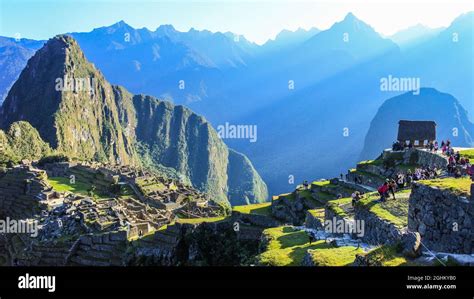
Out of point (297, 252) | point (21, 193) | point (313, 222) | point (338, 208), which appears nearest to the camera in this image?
point (297, 252)

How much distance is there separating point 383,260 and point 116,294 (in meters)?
6.26

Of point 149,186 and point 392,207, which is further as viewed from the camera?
point 149,186

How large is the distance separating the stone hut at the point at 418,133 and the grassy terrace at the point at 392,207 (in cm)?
2008

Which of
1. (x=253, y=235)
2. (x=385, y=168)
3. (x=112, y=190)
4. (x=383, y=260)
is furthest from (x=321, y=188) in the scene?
(x=112, y=190)

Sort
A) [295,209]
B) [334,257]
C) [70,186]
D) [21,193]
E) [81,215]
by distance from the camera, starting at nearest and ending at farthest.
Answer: [334,257] → [295,209] → [81,215] → [21,193] → [70,186]

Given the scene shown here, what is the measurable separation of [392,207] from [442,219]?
5.61 meters

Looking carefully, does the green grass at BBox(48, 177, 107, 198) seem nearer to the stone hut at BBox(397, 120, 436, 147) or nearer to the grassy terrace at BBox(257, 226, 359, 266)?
the stone hut at BBox(397, 120, 436, 147)

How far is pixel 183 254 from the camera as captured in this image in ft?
103

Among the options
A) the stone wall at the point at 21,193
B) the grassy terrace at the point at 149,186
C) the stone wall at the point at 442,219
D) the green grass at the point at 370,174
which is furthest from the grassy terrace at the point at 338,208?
the grassy terrace at the point at 149,186

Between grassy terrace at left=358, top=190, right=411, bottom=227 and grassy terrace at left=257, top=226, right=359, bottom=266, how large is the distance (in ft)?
9.09

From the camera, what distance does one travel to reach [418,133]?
41.0 meters

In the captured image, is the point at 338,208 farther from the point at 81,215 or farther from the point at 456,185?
the point at 81,215

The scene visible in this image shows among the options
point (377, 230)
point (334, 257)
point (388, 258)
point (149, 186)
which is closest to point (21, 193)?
point (149, 186)

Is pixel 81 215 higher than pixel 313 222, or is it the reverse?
pixel 313 222
